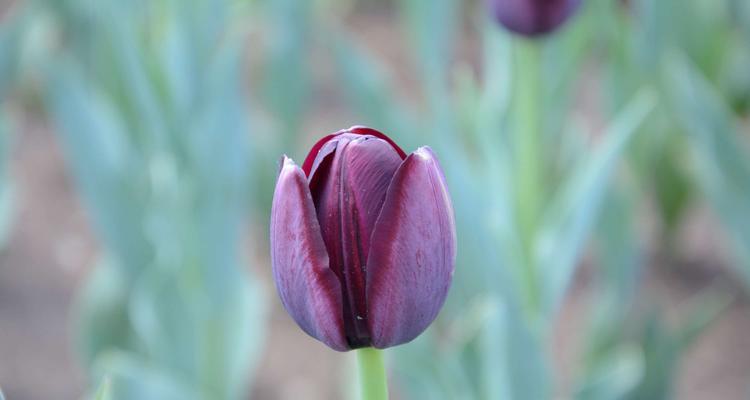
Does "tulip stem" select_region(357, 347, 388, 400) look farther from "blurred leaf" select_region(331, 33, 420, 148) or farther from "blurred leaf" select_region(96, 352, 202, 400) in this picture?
"blurred leaf" select_region(331, 33, 420, 148)

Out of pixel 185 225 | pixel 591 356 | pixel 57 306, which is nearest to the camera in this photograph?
pixel 185 225

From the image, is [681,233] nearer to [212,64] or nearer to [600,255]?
[600,255]

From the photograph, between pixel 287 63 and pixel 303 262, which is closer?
pixel 303 262

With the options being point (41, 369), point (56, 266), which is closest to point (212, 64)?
point (41, 369)

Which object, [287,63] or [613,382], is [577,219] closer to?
[613,382]

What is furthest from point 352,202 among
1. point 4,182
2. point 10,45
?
point 4,182
